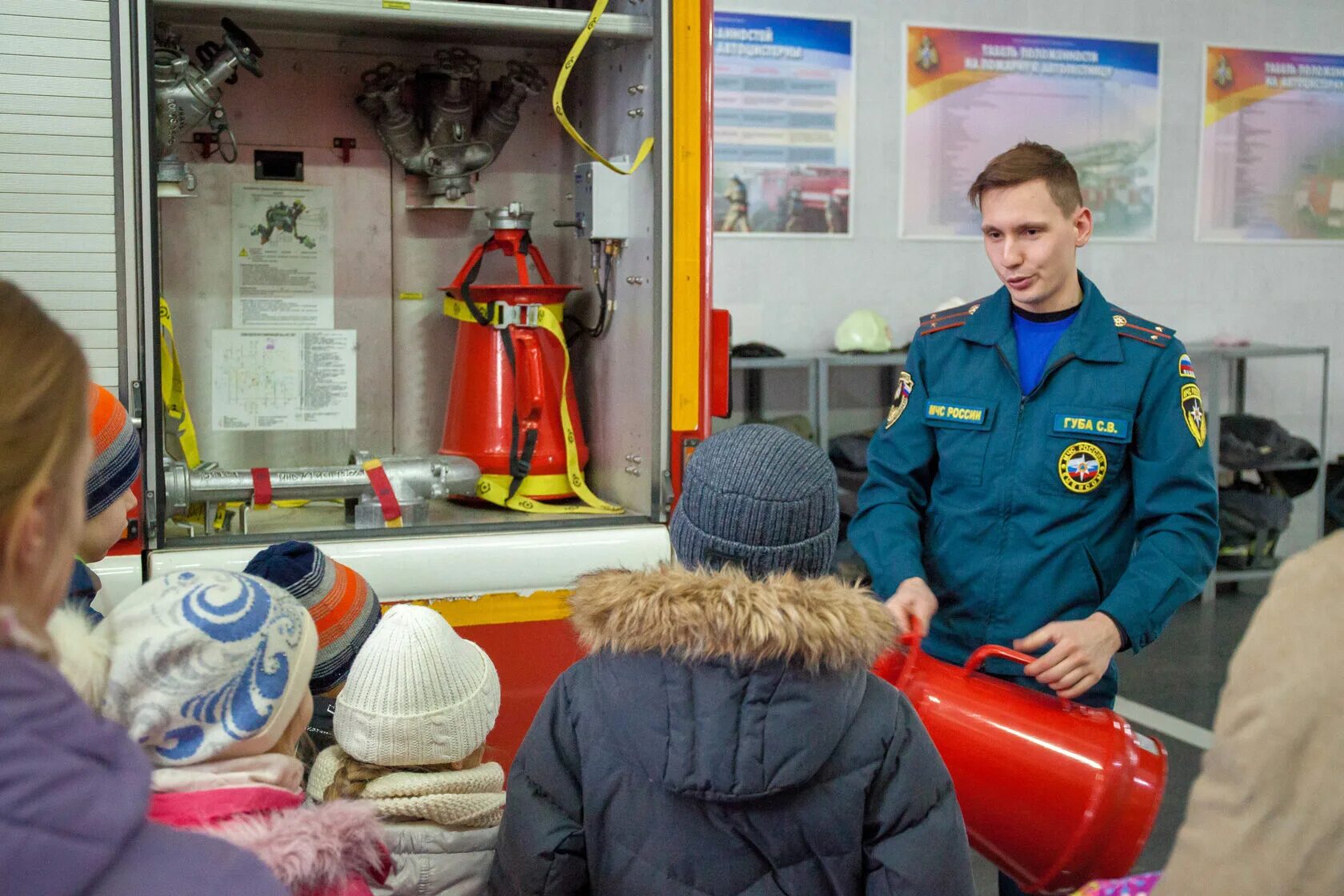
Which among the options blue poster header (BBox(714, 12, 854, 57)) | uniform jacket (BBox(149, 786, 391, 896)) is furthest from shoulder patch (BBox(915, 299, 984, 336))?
blue poster header (BBox(714, 12, 854, 57))

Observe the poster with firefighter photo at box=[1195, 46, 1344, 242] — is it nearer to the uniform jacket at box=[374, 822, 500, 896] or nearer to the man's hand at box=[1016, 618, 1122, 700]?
the man's hand at box=[1016, 618, 1122, 700]

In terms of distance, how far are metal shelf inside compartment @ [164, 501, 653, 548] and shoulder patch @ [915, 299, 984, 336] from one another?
680 millimetres

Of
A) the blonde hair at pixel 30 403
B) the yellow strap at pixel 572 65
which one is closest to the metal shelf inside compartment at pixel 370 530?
the yellow strap at pixel 572 65

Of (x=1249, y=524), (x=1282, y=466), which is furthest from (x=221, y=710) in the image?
(x=1282, y=466)

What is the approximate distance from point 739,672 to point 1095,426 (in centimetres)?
98

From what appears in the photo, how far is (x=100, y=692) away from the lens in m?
0.97

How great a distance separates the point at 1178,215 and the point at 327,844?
19.2 ft

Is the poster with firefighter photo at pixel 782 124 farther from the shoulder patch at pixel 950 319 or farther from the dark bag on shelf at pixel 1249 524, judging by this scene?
the shoulder patch at pixel 950 319

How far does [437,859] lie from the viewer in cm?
130

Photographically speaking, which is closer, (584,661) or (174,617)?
(174,617)

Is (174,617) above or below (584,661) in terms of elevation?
above

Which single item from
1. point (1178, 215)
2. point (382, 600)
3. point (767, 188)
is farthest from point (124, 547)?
point (1178, 215)

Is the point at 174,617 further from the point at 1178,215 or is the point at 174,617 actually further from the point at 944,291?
the point at 1178,215

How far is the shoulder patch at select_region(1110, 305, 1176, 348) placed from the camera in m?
1.95
